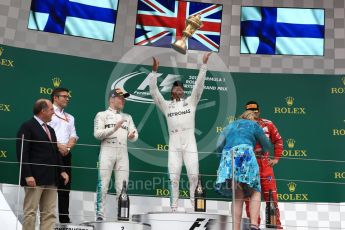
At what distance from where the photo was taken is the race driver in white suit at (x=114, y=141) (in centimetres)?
674

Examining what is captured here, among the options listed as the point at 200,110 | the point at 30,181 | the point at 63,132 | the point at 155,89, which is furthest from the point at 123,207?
the point at 200,110

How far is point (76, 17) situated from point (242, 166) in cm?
295

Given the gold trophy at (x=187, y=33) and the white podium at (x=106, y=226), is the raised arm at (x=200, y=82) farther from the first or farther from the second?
the white podium at (x=106, y=226)

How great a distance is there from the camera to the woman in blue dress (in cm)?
621

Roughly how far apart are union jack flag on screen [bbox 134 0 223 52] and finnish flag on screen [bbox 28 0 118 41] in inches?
12.5

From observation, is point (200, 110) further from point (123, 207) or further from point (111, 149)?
point (123, 207)

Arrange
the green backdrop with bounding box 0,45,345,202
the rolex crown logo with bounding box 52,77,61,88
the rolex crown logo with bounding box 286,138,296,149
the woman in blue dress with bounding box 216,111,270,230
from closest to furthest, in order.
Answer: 1. the woman in blue dress with bounding box 216,111,270,230
2. the green backdrop with bounding box 0,45,345,202
3. the rolex crown logo with bounding box 52,77,61,88
4. the rolex crown logo with bounding box 286,138,296,149

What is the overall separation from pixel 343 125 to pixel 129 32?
242cm

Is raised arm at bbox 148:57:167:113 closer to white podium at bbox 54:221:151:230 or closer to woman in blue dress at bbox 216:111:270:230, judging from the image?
woman in blue dress at bbox 216:111:270:230

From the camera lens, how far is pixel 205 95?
28.1ft

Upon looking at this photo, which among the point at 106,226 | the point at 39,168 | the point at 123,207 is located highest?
the point at 39,168

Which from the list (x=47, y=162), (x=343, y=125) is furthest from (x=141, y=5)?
(x=47, y=162)

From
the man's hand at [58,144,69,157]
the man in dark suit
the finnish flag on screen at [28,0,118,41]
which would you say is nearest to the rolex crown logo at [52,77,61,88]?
the finnish flag on screen at [28,0,118,41]

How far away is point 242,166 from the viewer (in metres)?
6.24
